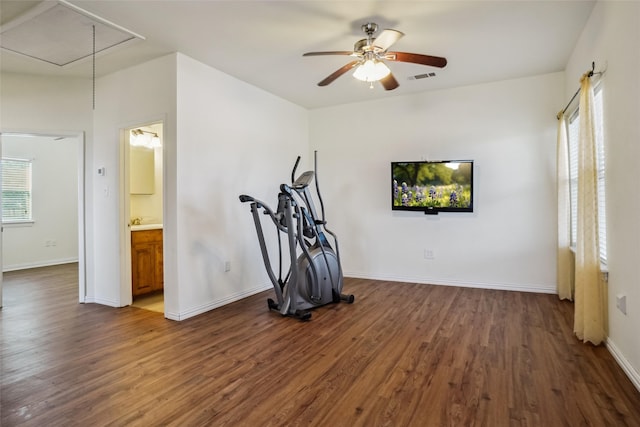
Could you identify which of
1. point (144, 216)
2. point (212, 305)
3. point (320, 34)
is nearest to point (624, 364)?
point (320, 34)

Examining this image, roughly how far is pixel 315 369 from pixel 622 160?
2.51 metres

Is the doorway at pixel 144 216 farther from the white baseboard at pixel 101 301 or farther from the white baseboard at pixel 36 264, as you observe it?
the white baseboard at pixel 36 264

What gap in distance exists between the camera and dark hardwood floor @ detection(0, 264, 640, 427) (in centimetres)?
189

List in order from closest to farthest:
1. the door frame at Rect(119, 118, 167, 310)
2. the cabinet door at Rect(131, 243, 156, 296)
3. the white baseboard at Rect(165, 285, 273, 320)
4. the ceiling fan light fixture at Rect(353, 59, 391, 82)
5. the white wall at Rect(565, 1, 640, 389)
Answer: the white wall at Rect(565, 1, 640, 389) < the ceiling fan light fixture at Rect(353, 59, 391, 82) < the white baseboard at Rect(165, 285, 273, 320) < the door frame at Rect(119, 118, 167, 310) < the cabinet door at Rect(131, 243, 156, 296)

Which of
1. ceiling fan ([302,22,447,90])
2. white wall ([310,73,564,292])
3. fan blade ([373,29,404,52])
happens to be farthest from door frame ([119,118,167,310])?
fan blade ([373,29,404,52])

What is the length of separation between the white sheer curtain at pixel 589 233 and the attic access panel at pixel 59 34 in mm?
3852

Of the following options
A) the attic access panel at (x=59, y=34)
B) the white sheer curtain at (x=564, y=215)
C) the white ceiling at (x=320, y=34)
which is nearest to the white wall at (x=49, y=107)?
the white ceiling at (x=320, y=34)

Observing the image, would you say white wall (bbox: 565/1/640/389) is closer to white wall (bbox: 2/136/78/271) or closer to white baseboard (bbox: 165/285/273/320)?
white baseboard (bbox: 165/285/273/320)

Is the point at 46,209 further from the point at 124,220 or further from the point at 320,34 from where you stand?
the point at 320,34

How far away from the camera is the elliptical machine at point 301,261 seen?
351cm

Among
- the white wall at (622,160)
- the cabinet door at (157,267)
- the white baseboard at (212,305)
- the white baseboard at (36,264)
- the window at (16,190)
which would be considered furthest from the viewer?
the window at (16,190)

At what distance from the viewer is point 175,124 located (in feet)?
11.2

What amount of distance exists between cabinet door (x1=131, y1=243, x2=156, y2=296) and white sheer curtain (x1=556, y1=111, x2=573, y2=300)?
16.1 feet

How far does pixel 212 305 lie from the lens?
3801 mm
